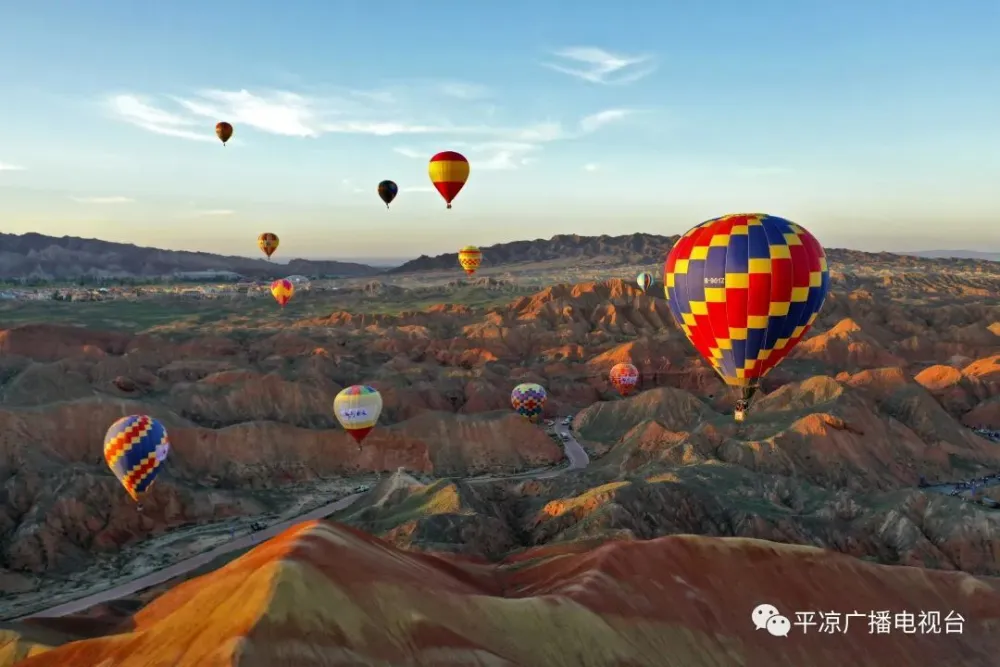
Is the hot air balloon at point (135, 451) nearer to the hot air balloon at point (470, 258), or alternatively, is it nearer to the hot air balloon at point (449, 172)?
the hot air balloon at point (449, 172)

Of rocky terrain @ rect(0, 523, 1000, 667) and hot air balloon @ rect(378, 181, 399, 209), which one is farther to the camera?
hot air balloon @ rect(378, 181, 399, 209)

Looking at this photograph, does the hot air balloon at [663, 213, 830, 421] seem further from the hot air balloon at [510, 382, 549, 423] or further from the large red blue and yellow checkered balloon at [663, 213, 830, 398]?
the hot air balloon at [510, 382, 549, 423]


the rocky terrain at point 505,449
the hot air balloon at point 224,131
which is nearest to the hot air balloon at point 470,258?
the rocky terrain at point 505,449

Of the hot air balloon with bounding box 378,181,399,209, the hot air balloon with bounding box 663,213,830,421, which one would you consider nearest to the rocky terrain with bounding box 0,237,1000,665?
the hot air balloon with bounding box 663,213,830,421

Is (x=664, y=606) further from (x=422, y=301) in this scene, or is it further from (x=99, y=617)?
(x=422, y=301)

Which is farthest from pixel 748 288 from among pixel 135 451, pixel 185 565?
pixel 135 451

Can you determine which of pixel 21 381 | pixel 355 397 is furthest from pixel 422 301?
pixel 355 397

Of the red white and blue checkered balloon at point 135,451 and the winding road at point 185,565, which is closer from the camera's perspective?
the winding road at point 185,565
